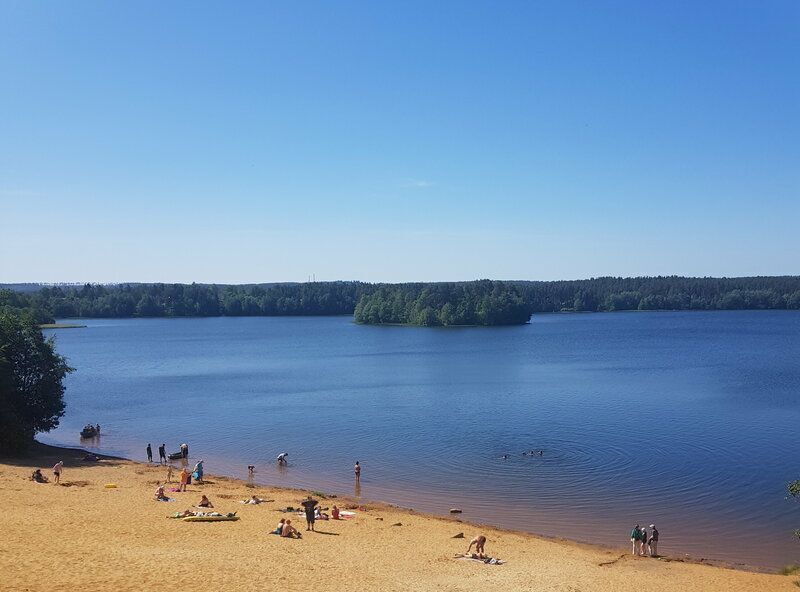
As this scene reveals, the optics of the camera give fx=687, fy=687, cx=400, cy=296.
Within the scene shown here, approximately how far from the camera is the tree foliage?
119 feet

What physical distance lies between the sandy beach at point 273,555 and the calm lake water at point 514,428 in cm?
278

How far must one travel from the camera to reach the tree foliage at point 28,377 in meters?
36.4

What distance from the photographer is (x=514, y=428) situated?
145ft

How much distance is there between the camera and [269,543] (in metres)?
21.9

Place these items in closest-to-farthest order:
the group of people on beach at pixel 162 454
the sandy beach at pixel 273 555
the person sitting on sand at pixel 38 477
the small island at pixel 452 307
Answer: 1. the sandy beach at pixel 273 555
2. the person sitting on sand at pixel 38 477
3. the group of people on beach at pixel 162 454
4. the small island at pixel 452 307

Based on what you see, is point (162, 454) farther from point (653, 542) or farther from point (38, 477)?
point (653, 542)

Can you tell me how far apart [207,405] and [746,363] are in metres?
59.6

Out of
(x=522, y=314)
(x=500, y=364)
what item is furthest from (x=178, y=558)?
(x=522, y=314)

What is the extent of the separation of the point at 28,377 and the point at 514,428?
2895cm

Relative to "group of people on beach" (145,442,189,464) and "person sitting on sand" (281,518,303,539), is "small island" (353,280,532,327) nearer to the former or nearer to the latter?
"group of people on beach" (145,442,189,464)

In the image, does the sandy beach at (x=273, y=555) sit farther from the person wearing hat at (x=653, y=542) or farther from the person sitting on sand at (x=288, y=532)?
the person wearing hat at (x=653, y=542)

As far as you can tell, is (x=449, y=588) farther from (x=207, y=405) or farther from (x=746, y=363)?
(x=746, y=363)

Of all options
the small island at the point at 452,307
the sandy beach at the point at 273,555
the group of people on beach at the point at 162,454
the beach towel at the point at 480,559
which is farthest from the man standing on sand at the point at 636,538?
the small island at the point at 452,307

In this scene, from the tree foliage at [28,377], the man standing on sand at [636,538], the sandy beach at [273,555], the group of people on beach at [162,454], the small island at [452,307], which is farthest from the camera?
the small island at [452,307]
